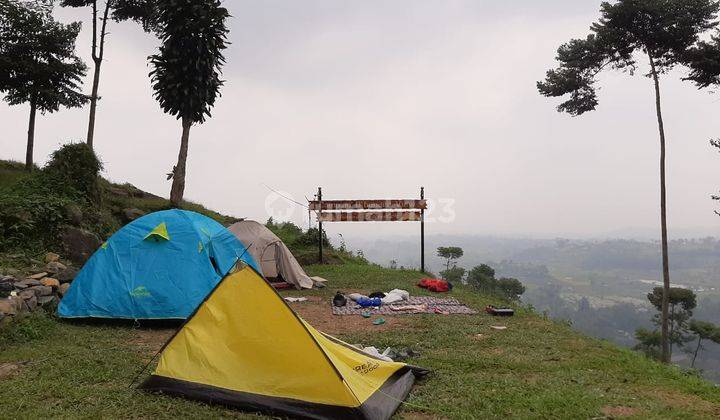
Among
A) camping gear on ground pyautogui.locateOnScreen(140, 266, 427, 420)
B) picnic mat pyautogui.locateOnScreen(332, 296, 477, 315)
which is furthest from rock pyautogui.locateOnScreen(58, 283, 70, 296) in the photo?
picnic mat pyautogui.locateOnScreen(332, 296, 477, 315)

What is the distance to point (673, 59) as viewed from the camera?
1683 centimetres

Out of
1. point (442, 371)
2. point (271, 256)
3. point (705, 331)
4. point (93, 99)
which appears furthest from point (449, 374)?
point (705, 331)

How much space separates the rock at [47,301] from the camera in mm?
8527

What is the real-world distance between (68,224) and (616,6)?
1825 centimetres

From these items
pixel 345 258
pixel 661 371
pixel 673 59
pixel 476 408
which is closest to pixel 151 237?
→ pixel 476 408

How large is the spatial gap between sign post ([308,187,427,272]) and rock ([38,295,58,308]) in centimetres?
936

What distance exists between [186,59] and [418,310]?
15.2m

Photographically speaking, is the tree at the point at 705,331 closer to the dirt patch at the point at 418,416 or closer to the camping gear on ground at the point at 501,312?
the camping gear on ground at the point at 501,312

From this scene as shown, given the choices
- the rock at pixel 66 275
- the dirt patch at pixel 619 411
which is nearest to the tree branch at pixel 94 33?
the rock at pixel 66 275

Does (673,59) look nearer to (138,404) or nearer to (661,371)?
(661,371)

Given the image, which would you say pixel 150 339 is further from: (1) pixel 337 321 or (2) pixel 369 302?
(2) pixel 369 302

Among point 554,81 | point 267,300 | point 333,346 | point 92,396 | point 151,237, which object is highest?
point 554,81

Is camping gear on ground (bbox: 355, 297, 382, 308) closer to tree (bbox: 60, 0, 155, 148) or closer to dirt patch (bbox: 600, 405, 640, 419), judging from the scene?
dirt patch (bbox: 600, 405, 640, 419)

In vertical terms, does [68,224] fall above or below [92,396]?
above
